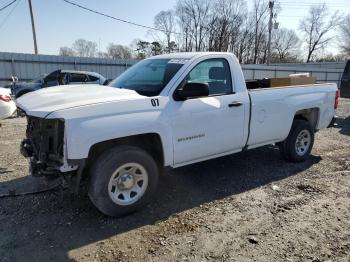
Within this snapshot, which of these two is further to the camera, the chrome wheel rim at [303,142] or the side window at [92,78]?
the side window at [92,78]

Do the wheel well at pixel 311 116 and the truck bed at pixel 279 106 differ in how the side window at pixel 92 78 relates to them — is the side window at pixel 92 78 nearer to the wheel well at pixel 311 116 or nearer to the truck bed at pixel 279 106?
the wheel well at pixel 311 116

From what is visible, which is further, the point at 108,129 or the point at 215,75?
the point at 215,75

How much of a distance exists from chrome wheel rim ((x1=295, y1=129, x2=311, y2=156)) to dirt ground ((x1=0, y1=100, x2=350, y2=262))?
0.60m

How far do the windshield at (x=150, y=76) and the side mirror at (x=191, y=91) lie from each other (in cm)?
23

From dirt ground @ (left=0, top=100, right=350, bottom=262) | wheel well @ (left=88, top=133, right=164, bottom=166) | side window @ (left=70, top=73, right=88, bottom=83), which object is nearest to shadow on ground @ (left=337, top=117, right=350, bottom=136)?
dirt ground @ (left=0, top=100, right=350, bottom=262)

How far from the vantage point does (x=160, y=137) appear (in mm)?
4191

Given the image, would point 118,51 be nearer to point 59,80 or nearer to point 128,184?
point 59,80

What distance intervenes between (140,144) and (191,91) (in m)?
0.93

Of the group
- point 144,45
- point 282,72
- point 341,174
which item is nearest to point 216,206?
point 341,174

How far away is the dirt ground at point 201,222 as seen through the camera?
135 inches

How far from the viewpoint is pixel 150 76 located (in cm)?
486

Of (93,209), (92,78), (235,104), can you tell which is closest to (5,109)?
(93,209)

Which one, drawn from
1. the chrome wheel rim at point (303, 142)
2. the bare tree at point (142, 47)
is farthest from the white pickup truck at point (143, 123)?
the bare tree at point (142, 47)

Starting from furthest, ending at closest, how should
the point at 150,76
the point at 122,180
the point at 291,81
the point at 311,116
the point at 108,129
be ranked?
the point at 311,116 → the point at 291,81 → the point at 150,76 → the point at 122,180 → the point at 108,129
